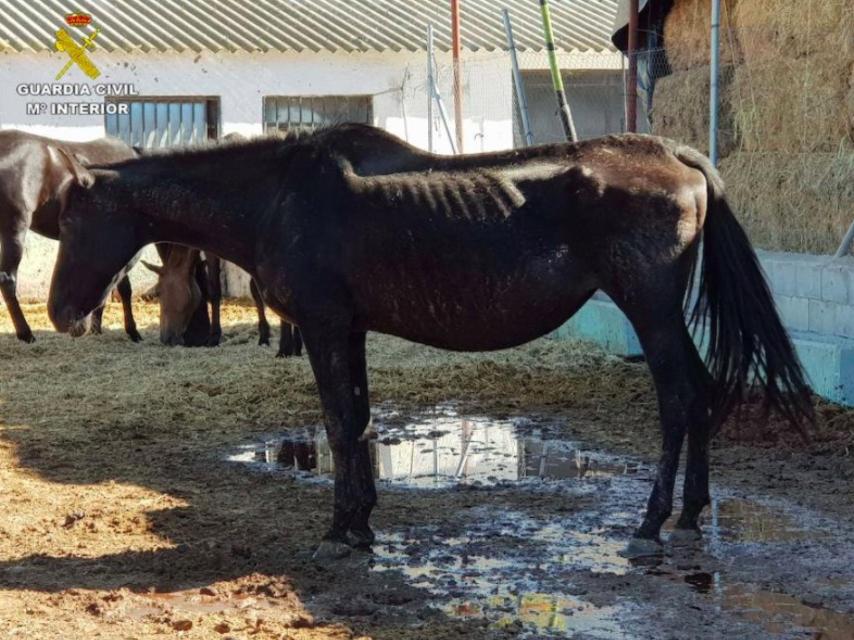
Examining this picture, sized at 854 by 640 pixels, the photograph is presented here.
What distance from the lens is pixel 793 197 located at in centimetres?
998

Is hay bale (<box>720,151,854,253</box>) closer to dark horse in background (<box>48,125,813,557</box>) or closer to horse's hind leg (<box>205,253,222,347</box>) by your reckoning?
dark horse in background (<box>48,125,813,557</box>)

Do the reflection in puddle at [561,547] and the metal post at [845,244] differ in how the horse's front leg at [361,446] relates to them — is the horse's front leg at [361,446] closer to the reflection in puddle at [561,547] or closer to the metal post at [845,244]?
the reflection in puddle at [561,547]

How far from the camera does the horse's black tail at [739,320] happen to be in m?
5.57

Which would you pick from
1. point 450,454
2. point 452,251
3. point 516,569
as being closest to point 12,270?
point 450,454

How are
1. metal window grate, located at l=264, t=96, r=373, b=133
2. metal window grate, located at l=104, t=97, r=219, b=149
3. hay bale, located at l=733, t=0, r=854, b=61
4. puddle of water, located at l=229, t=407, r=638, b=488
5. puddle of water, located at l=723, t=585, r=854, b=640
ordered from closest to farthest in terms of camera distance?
puddle of water, located at l=723, t=585, r=854, b=640 < puddle of water, located at l=229, t=407, r=638, b=488 < hay bale, located at l=733, t=0, r=854, b=61 < metal window grate, located at l=104, t=97, r=219, b=149 < metal window grate, located at l=264, t=96, r=373, b=133

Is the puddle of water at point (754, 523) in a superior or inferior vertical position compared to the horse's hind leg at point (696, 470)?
inferior

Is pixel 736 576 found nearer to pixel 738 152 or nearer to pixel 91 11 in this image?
pixel 738 152

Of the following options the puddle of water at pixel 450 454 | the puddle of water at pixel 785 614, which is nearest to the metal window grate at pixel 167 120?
the puddle of water at pixel 450 454

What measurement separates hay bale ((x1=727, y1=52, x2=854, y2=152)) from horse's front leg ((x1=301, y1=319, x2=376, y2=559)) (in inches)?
216

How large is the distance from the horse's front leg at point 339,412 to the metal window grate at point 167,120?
12030 mm

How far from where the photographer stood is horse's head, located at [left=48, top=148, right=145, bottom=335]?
571 cm

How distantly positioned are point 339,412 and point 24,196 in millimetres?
7445

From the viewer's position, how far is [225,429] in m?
8.42

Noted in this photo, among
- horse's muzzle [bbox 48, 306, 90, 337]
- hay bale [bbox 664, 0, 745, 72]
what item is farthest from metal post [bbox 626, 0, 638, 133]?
horse's muzzle [bbox 48, 306, 90, 337]
